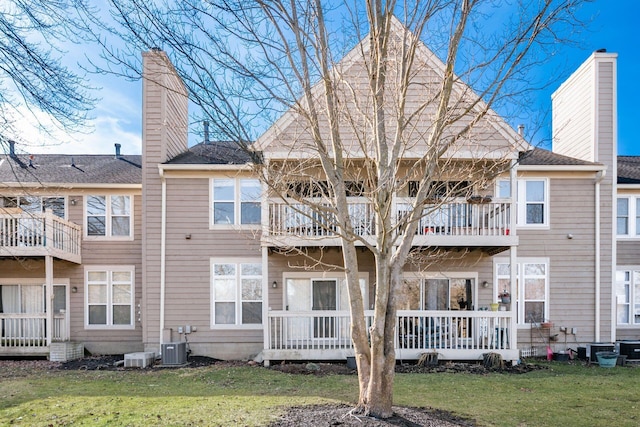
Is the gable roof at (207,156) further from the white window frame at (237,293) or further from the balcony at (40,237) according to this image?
the balcony at (40,237)

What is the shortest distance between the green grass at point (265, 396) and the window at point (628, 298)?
330 cm

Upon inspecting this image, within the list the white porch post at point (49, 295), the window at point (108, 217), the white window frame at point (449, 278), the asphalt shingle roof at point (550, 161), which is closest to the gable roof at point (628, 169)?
the asphalt shingle roof at point (550, 161)

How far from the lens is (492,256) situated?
12.7m

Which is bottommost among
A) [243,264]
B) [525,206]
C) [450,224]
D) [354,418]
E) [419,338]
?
[419,338]

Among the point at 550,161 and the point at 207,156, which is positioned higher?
the point at 207,156

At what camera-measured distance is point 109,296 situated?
525 inches

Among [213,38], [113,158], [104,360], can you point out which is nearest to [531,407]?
[213,38]

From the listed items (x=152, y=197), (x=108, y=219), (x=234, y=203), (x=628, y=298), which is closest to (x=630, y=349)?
(x=628, y=298)

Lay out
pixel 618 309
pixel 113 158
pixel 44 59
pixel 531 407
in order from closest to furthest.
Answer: pixel 44 59 → pixel 531 407 → pixel 618 309 → pixel 113 158

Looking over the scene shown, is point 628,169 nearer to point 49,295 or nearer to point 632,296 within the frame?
point 632,296

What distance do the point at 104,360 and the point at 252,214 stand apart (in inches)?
226

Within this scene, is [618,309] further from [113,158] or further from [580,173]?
[113,158]

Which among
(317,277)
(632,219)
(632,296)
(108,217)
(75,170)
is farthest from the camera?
(75,170)

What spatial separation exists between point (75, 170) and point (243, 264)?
7.05 m
